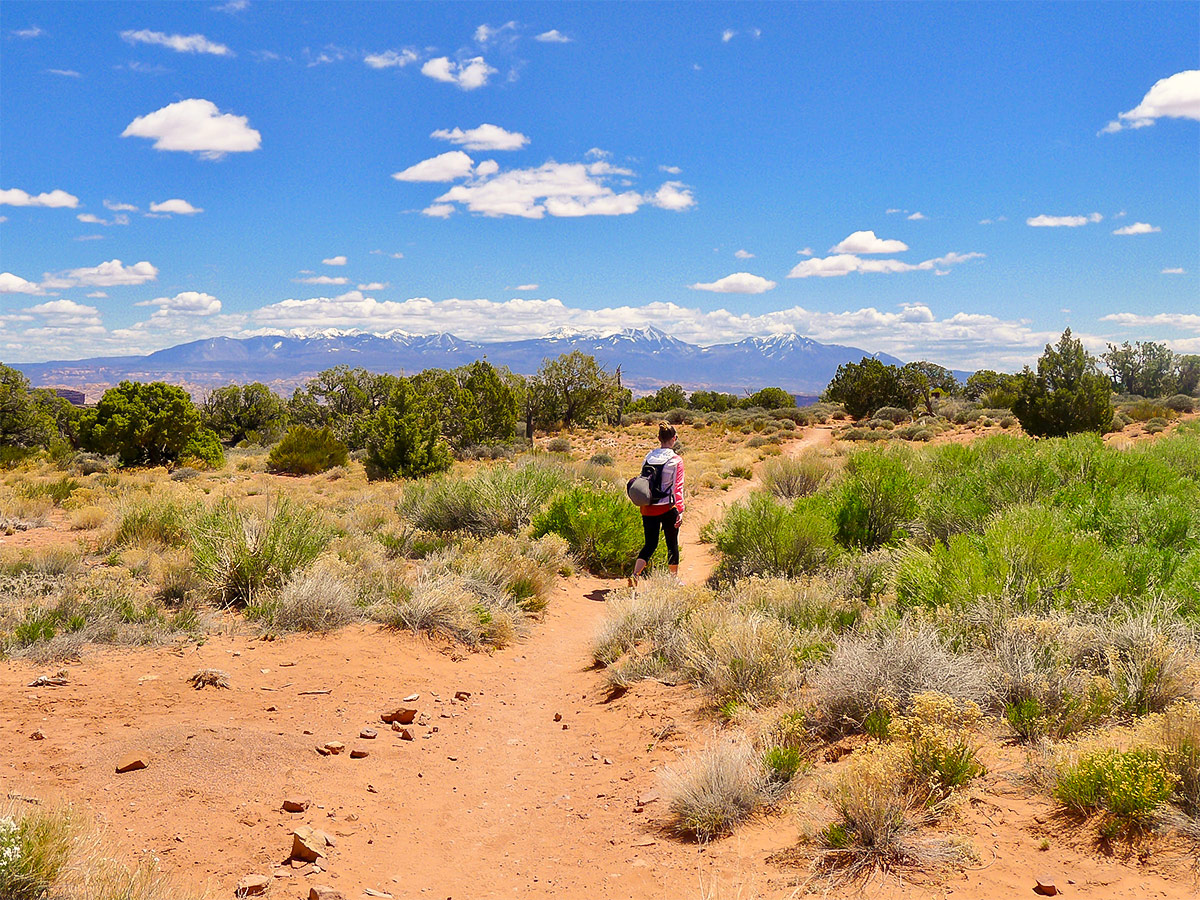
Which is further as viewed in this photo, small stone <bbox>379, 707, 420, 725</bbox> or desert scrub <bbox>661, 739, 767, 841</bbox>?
small stone <bbox>379, 707, 420, 725</bbox>

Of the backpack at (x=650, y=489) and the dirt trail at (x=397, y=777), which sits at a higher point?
the backpack at (x=650, y=489)

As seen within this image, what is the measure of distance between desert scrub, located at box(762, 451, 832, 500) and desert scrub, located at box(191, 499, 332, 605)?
10.4 m

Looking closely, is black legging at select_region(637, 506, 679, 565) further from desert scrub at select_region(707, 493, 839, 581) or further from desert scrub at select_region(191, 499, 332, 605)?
desert scrub at select_region(191, 499, 332, 605)

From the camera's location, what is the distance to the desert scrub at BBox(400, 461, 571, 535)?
1151 centimetres

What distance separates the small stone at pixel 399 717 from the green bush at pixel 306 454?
70.3 feet

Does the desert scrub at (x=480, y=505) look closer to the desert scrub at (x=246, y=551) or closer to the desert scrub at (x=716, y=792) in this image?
the desert scrub at (x=246, y=551)

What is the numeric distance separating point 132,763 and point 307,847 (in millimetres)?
1415

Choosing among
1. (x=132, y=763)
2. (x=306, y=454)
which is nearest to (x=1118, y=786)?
(x=132, y=763)

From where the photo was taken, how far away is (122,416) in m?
24.6

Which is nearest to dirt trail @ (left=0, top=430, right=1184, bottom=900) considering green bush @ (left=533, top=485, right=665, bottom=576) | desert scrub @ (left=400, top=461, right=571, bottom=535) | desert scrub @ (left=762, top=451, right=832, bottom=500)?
green bush @ (left=533, top=485, right=665, bottom=576)

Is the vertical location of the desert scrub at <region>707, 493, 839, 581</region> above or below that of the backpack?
below

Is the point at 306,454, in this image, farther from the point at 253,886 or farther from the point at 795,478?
the point at 253,886

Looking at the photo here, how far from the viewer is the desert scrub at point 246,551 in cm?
737

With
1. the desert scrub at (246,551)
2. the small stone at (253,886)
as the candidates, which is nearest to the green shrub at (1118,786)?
the small stone at (253,886)
